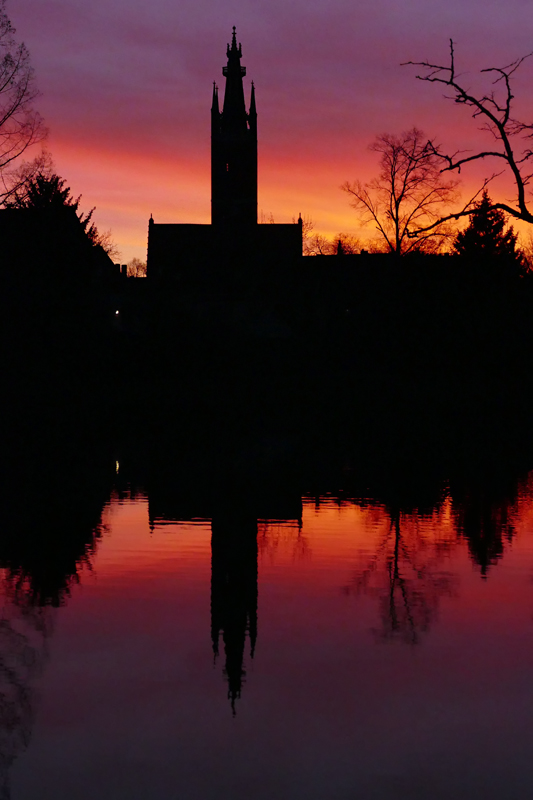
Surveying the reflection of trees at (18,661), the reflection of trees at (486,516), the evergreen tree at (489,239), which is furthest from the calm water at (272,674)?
the evergreen tree at (489,239)

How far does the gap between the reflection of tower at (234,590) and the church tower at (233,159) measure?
99921 mm

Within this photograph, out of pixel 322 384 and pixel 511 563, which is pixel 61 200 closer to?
pixel 322 384

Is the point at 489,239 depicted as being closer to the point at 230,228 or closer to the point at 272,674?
the point at 230,228

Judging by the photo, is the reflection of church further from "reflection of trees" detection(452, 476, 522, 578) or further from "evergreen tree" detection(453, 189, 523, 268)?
"reflection of trees" detection(452, 476, 522, 578)

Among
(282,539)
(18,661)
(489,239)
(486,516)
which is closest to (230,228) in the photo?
(489,239)

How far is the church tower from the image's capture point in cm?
11112

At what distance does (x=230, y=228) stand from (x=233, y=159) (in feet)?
25.8

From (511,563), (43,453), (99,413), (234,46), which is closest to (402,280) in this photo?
(99,413)

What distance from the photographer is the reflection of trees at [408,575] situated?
7.88 meters

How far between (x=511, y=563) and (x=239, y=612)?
335 centimetres

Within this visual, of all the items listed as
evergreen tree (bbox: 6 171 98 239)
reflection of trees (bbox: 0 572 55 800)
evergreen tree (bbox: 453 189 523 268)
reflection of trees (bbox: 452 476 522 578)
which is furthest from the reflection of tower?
evergreen tree (bbox: 453 189 523 268)

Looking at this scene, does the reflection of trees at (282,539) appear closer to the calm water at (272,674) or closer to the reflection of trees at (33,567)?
the calm water at (272,674)

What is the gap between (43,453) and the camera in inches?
870

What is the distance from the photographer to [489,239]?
6112cm
